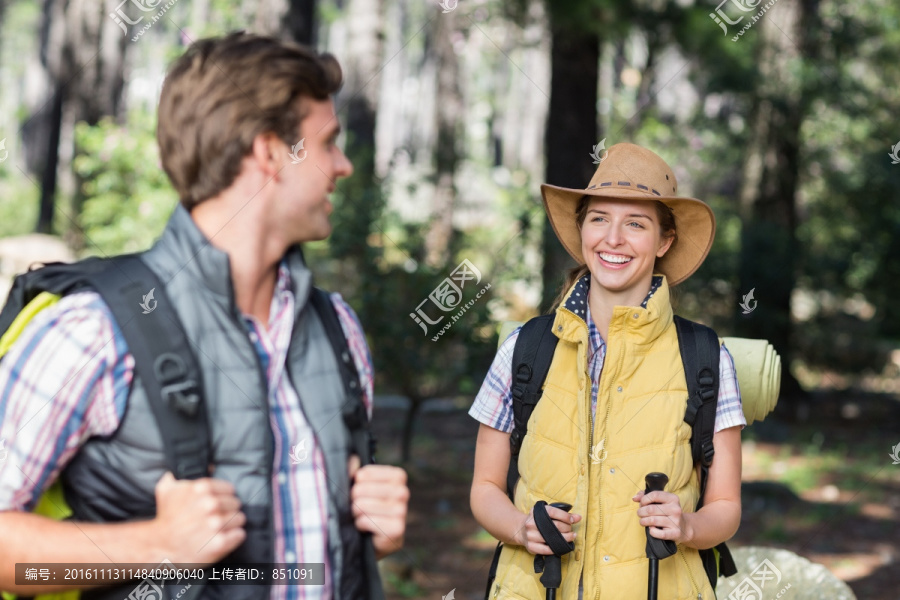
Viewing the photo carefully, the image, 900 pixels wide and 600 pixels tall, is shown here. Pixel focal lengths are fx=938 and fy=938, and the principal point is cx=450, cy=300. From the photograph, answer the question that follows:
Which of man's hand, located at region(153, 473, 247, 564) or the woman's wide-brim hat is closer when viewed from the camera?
man's hand, located at region(153, 473, 247, 564)

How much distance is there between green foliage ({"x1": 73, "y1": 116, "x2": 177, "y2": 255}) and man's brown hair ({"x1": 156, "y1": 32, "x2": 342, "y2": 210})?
24.6 feet

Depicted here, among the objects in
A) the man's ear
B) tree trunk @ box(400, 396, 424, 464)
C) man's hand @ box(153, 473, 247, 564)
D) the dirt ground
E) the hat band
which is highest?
the hat band

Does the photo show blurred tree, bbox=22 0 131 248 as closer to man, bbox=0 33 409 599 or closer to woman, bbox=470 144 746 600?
woman, bbox=470 144 746 600

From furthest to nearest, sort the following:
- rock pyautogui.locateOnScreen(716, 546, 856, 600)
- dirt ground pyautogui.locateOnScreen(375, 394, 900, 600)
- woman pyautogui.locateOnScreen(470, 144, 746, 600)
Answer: dirt ground pyautogui.locateOnScreen(375, 394, 900, 600) → rock pyautogui.locateOnScreen(716, 546, 856, 600) → woman pyautogui.locateOnScreen(470, 144, 746, 600)

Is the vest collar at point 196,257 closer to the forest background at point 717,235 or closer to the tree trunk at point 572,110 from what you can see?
the forest background at point 717,235

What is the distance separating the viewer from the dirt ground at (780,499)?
6.22m

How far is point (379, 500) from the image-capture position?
197 centimetres

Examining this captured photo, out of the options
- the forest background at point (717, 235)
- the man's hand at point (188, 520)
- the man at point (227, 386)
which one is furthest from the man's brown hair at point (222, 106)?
the forest background at point (717, 235)

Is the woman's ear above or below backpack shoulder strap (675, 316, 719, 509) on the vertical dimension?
above

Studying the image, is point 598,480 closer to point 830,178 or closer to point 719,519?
point 719,519

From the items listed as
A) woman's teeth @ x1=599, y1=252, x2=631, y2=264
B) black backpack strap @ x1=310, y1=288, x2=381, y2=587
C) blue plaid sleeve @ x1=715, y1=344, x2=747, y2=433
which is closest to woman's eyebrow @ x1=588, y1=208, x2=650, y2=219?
woman's teeth @ x1=599, y1=252, x2=631, y2=264

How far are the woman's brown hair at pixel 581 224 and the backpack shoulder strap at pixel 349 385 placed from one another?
2.74 feet

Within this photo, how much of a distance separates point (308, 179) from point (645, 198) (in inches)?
44.8

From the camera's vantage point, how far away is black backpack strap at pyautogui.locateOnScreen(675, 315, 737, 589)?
2537 mm
